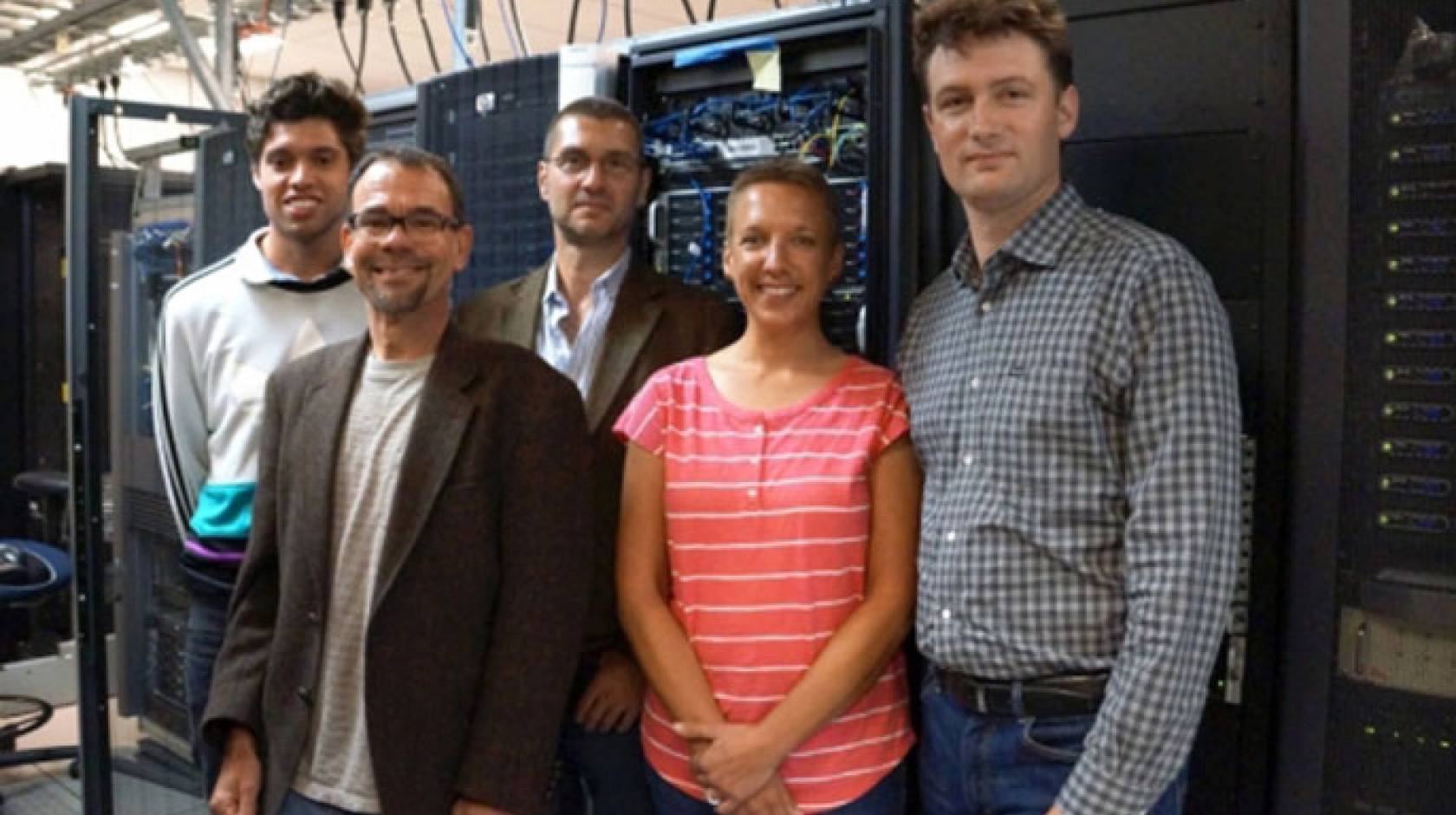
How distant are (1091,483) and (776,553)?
37 centimetres

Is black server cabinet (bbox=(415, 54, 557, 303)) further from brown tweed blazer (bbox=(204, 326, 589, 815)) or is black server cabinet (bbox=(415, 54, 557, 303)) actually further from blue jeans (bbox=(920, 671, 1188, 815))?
blue jeans (bbox=(920, 671, 1188, 815))

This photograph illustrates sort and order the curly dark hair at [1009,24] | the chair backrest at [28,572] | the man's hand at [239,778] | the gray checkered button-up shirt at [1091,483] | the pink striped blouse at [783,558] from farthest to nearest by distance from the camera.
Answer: the chair backrest at [28,572] → the man's hand at [239,778] → the pink striped blouse at [783,558] → the curly dark hair at [1009,24] → the gray checkered button-up shirt at [1091,483]

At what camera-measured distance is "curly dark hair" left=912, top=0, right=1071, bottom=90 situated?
1235mm

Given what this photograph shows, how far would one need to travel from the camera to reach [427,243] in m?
1.44

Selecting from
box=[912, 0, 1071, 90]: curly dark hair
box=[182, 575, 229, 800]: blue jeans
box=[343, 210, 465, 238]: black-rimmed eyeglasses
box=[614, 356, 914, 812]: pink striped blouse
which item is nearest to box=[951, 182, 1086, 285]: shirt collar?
box=[912, 0, 1071, 90]: curly dark hair

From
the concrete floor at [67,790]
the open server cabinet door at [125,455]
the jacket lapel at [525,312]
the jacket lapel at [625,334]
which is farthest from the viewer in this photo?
the concrete floor at [67,790]

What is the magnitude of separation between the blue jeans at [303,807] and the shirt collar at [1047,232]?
1.04 metres

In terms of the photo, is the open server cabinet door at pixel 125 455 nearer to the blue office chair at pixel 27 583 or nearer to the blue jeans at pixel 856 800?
the blue office chair at pixel 27 583

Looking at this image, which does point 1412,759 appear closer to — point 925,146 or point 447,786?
point 925,146

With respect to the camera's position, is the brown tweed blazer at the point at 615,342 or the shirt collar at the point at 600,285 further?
the shirt collar at the point at 600,285

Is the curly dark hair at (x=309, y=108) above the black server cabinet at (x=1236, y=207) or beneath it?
above

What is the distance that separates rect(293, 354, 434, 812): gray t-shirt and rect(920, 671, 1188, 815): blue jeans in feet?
2.26

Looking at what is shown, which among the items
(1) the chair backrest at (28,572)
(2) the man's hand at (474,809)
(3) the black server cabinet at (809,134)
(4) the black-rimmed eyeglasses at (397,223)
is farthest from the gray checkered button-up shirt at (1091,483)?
(1) the chair backrest at (28,572)

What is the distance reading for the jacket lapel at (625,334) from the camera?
1.60 meters
